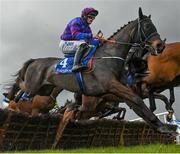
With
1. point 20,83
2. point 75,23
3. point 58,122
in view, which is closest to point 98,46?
→ point 75,23

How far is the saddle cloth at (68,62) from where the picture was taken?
26.1 ft

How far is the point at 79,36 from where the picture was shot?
8.00 m

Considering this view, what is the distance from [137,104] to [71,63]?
170cm

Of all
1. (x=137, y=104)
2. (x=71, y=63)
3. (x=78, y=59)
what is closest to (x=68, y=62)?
(x=71, y=63)

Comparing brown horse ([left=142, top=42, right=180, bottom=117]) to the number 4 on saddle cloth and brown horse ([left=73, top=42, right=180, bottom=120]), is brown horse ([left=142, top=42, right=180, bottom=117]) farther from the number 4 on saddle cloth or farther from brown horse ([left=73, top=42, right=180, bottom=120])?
the number 4 on saddle cloth

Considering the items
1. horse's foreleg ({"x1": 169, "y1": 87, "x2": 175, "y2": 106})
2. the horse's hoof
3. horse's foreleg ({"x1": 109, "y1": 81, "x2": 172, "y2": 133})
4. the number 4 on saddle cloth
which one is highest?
the number 4 on saddle cloth

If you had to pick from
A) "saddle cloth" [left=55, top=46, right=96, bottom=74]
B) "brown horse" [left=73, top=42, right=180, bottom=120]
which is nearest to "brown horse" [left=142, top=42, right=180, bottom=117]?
"brown horse" [left=73, top=42, right=180, bottom=120]

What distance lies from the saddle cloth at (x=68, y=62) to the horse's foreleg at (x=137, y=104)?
0.76 metres

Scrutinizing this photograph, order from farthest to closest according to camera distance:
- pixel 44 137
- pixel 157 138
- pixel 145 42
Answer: pixel 157 138
pixel 44 137
pixel 145 42

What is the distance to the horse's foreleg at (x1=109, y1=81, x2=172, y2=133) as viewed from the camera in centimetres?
704

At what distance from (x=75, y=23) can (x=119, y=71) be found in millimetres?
1217

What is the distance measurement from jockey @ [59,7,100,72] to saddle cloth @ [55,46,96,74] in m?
0.08

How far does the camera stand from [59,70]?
8.55 meters

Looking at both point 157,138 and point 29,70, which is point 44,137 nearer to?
point 29,70
